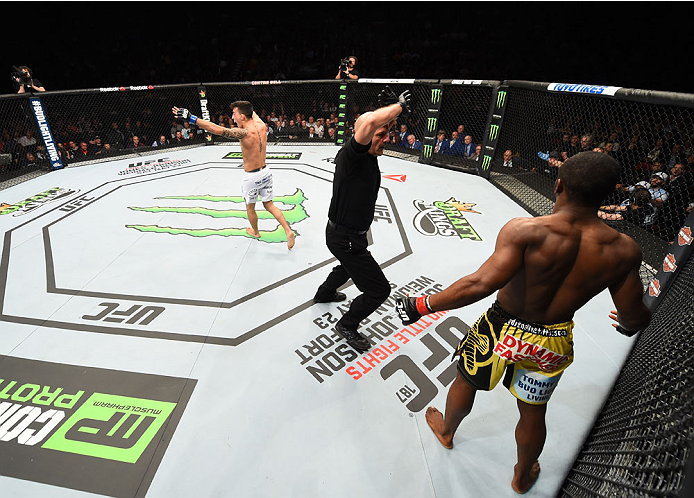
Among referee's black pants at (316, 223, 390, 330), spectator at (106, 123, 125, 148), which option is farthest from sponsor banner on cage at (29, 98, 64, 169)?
referee's black pants at (316, 223, 390, 330)

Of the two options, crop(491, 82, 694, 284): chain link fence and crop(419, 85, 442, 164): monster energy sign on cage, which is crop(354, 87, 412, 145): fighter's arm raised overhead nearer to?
crop(491, 82, 694, 284): chain link fence

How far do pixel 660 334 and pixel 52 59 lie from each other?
1747cm

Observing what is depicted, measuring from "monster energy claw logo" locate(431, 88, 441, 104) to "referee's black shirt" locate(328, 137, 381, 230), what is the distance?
5.03 meters

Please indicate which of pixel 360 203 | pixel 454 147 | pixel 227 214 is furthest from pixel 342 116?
pixel 360 203

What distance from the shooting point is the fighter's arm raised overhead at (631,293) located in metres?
1.18

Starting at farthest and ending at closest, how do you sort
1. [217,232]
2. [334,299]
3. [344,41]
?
[344,41], [217,232], [334,299]

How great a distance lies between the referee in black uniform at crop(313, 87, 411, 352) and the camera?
195cm

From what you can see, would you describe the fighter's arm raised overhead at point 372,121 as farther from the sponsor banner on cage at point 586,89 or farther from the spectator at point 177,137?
the spectator at point 177,137

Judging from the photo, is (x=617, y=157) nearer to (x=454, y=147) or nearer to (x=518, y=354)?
(x=454, y=147)

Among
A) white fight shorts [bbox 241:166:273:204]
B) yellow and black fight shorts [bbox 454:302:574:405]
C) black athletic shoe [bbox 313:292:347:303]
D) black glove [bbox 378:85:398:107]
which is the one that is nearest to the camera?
yellow and black fight shorts [bbox 454:302:574:405]

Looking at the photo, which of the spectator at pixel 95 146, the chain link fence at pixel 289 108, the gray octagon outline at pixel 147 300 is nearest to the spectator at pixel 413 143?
the chain link fence at pixel 289 108

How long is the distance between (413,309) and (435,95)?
6.05 meters

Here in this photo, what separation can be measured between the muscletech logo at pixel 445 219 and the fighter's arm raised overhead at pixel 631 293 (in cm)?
285

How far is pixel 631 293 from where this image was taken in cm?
123
